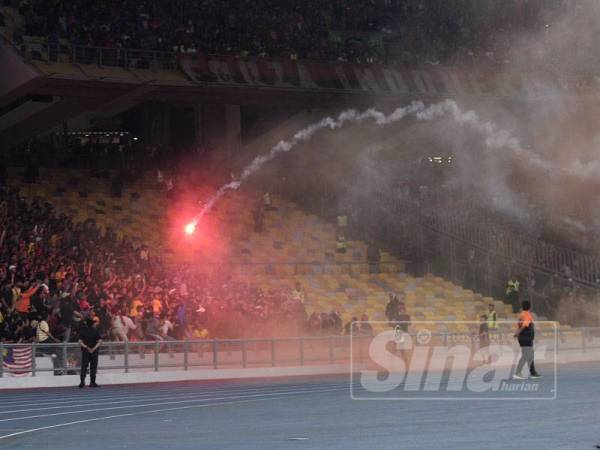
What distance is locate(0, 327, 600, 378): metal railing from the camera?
969 inches

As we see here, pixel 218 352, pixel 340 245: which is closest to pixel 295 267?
pixel 340 245

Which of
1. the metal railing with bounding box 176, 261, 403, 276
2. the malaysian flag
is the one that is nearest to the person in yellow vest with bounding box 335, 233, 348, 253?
the metal railing with bounding box 176, 261, 403, 276

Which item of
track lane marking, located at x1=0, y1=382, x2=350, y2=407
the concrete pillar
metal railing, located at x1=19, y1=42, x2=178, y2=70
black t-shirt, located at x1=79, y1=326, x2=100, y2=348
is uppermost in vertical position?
metal railing, located at x1=19, y1=42, x2=178, y2=70

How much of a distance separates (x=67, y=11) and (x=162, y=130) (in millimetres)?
7597

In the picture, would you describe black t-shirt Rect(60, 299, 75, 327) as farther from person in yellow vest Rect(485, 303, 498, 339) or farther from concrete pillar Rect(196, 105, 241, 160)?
concrete pillar Rect(196, 105, 241, 160)

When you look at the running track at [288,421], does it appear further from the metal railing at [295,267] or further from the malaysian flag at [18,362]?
the metal railing at [295,267]

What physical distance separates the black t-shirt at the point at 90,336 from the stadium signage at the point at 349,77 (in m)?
14.3

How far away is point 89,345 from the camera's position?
23609 millimetres

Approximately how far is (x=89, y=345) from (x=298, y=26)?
2029 centimetres

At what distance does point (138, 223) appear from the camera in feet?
120

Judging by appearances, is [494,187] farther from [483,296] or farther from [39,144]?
[39,144]

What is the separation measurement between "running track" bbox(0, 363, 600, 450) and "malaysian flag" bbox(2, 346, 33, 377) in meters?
2.19

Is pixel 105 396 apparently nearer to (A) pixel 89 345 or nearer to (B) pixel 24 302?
(A) pixel 89 345

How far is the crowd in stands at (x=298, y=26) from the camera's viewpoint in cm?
3612
